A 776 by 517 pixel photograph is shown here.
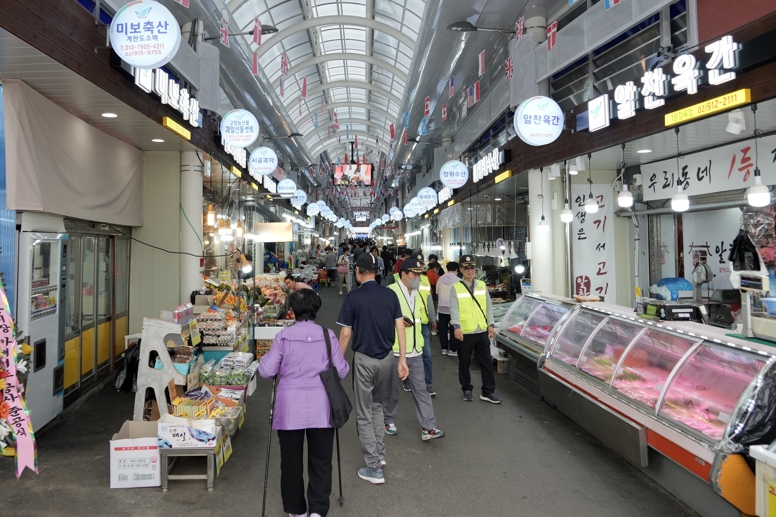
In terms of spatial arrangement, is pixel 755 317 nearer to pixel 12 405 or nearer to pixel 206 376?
pixel 206 376

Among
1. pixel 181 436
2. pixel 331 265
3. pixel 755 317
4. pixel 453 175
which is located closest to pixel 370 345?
pixel 181 436

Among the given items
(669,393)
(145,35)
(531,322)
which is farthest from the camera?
(531,322)

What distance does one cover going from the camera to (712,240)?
835 centimetres

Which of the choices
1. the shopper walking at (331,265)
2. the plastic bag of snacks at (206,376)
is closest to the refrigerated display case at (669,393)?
the plastic bag of snacks at (206,376)

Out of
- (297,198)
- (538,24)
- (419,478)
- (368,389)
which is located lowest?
(419,478)

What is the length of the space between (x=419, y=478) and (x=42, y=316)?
14.2 ft

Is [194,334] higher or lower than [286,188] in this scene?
lower

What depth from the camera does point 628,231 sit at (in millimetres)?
9008

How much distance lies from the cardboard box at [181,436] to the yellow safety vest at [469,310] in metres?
3.09

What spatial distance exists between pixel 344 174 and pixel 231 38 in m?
23.7

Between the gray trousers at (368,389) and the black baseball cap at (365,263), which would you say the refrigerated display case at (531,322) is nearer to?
the gray trousers at (368,389)

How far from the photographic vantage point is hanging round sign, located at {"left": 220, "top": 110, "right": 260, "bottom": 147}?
7.55m

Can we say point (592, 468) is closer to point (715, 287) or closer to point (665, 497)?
point (665, 497)

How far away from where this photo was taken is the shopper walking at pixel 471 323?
5.61 m
